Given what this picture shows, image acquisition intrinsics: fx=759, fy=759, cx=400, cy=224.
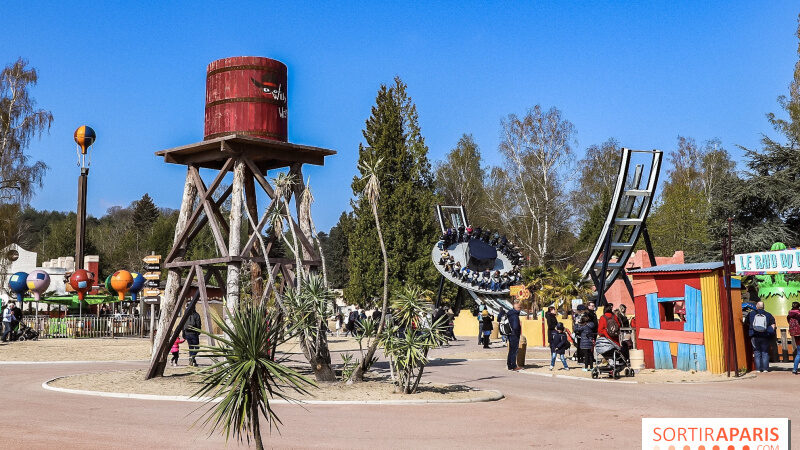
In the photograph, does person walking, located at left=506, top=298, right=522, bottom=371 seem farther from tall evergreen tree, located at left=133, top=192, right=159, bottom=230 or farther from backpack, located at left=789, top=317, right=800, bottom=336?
tall evergreen tree, located at left=133, top=192, right=159, bottom=230

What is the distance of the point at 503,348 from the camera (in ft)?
99.7

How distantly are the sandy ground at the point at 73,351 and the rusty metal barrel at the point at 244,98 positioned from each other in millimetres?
12338

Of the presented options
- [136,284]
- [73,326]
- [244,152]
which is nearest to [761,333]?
[244,152]

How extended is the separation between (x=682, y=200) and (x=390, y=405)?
4732cm

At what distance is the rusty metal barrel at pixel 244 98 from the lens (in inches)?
706

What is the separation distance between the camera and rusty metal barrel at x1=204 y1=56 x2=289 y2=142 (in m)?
17.9

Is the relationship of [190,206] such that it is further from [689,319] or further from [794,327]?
[794,327]

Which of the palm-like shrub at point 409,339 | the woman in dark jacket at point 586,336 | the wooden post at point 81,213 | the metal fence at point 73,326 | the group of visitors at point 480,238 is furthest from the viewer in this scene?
the wooden post at point 81,213

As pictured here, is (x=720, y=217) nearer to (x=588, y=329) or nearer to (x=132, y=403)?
(x=588, y=329)

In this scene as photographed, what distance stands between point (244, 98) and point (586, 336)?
10.2m

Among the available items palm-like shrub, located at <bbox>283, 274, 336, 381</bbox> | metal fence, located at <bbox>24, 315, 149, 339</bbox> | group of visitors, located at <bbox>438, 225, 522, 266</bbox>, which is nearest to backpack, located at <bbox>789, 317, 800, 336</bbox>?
palm-like shrub, located at <bbox>283, 274, 336, 381</bbox>

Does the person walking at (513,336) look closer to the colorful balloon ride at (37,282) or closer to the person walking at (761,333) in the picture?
the person walking at (761,333)

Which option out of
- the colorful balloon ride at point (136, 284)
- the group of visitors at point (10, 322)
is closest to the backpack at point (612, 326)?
the group of visitors at point (10, 322)

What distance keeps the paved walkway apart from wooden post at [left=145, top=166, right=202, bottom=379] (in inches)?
99.0
